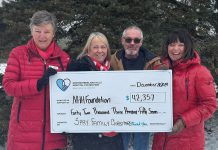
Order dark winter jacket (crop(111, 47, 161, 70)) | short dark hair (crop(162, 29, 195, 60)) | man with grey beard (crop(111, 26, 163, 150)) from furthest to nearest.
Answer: man with grey beard (crop(111, 26, 163, 150)) < dark winter jacket (crop(111, 47, 161, 70)) < short dark hair (crop(162, 29, 195, 60))

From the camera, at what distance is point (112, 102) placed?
391 centimetres

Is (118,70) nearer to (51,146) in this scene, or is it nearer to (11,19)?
(51,146)

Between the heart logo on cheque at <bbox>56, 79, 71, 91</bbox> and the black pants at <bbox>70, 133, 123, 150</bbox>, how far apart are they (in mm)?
517

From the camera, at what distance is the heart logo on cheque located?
12.5ft

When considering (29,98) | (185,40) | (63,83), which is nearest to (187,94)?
(185,40)

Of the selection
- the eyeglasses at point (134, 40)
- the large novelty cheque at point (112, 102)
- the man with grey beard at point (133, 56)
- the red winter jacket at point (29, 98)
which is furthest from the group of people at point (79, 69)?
the eyeglasses at point (134, 40)

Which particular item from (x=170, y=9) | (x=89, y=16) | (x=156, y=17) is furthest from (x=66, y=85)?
(x=170, y=9)

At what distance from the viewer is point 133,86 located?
390 cm

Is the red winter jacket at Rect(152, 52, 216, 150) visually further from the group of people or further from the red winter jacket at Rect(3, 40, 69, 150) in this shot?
the red winter jacket at Rect(3, 40, 69, 150)

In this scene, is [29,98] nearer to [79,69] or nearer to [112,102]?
[79,69]

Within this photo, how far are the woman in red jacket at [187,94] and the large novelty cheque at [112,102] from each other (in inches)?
7.8

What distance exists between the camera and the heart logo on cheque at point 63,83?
12.5 feet

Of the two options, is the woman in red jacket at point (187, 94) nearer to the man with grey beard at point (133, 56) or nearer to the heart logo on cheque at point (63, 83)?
the man with grey beard at point (133, 56)

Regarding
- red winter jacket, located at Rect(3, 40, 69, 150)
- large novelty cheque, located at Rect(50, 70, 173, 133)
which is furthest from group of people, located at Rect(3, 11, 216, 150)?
large novelty cheque, located at Rect(50, 70, 173, 133)
